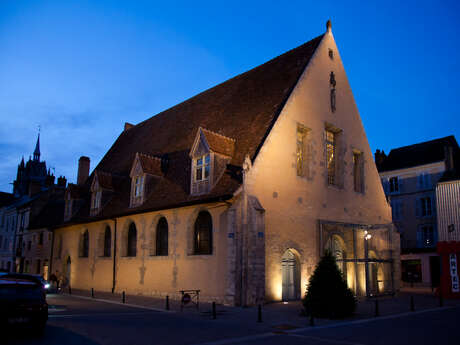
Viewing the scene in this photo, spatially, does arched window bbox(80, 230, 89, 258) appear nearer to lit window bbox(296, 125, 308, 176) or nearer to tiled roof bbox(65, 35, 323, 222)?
tiled roof bbox(65, 35, 323, 222)

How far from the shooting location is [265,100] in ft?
69.7

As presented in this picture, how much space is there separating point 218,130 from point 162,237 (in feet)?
21.6

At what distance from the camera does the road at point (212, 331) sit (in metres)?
9.58

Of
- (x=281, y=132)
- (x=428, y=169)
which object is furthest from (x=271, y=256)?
(x=428, y=169)

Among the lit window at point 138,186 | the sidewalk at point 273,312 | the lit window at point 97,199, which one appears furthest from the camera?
the lit window at point 97,199

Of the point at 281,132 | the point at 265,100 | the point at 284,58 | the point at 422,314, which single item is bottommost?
the point at 422,314

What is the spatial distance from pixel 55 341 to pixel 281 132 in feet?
43.7

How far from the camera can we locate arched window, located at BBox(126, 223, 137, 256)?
24.3 meters

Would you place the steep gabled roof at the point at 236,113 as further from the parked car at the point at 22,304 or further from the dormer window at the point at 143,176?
the parked car at the point at 22,304

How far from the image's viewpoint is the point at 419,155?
3997 cm

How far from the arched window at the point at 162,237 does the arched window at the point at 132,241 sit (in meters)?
2.70

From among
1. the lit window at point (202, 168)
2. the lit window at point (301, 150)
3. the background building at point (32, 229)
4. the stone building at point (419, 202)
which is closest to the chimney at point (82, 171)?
the background building at point (32, 229)

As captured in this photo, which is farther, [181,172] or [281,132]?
[181,172]

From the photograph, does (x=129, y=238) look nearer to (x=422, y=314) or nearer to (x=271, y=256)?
(x=271, y=256)
